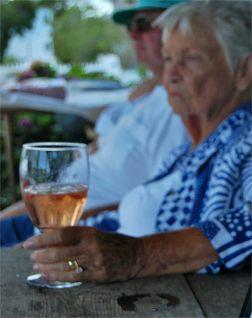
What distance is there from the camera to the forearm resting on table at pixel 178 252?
3.97ft

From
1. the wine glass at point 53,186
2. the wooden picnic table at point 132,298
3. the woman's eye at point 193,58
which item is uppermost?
the woman's eye at point 193,58

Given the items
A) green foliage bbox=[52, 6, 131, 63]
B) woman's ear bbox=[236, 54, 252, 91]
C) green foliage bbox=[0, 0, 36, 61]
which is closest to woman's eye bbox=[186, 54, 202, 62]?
woman's ear bbox=[236, 54, 252, 91]

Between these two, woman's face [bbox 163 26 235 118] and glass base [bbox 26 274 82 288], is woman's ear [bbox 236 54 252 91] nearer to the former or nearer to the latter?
woman's face [bbox 163 26 235 118]

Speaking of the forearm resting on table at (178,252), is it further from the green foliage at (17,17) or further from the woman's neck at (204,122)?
the green foliage at (17,17)

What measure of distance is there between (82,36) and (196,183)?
1065cm

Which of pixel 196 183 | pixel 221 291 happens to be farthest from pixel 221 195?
pixel 221 291

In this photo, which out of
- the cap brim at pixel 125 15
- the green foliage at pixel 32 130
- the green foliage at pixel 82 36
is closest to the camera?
the cap brim at pixel 125 15

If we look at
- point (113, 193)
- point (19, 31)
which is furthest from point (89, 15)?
point (113, 193)

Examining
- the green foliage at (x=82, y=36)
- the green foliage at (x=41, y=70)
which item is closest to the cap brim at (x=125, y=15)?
the green foliage at (x=41, y=70)

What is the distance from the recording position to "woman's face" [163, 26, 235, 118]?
68.6 inches

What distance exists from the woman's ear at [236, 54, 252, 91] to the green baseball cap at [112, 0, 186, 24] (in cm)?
104

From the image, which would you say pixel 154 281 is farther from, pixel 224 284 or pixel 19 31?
pixel 19 31

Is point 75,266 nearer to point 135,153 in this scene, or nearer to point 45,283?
point 45,283

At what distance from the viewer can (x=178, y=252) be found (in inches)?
48.4
